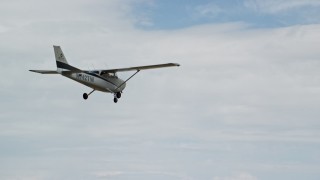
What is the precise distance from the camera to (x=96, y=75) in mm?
111812

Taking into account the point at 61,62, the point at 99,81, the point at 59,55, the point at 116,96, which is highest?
the point at 59,55

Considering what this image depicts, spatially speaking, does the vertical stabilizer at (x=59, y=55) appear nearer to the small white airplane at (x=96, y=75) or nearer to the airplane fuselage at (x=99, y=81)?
the small white airplane at (x=96, y=75)

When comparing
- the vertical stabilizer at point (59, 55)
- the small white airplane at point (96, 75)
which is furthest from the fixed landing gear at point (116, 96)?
the vertical stabilizer at point (59, 55)

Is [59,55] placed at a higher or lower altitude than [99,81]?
higher

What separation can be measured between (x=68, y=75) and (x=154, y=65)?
1043 cm

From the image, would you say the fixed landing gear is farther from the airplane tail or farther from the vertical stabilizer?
the vertical stabilizer

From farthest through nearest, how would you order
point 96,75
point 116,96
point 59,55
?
point 116,96
point 96,75
point 59,55

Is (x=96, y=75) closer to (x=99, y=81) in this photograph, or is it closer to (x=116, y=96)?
(x=99, y=81)

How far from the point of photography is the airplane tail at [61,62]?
10744cm

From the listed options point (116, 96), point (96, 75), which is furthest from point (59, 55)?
point (116, 96)

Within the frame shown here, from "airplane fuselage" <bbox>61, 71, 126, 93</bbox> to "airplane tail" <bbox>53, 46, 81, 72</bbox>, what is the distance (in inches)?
19.4

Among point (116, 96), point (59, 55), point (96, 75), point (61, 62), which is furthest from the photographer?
point (116, 96)

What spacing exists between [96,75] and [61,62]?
580cm

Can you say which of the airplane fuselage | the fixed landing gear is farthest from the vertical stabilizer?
the fixed landing gear
